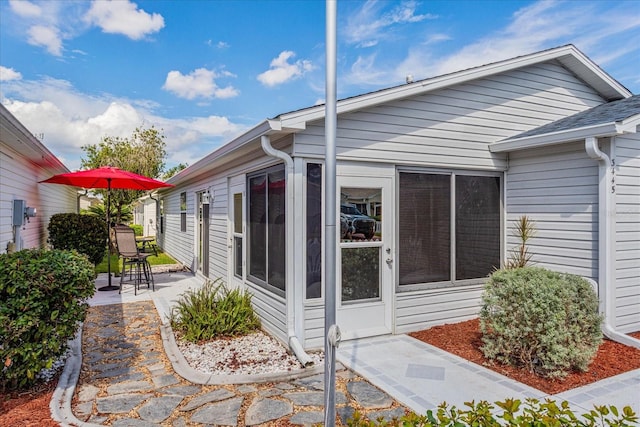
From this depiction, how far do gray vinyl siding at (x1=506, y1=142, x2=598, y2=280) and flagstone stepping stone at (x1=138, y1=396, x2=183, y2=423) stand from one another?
15.9 feet

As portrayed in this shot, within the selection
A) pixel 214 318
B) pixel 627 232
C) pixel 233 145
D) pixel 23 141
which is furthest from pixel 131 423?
pixel 627 232

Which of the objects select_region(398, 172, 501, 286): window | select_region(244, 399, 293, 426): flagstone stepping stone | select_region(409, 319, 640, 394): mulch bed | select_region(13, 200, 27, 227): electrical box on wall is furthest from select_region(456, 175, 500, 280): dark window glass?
select_region(13, 200, 27, 227): electrical box on wall

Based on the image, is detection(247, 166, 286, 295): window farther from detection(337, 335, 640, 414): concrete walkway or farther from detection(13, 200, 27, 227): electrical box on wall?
detection(13, 200, 27, 227): electrical box on wall

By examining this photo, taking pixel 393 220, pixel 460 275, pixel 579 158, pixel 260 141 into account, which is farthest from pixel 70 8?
pixel 579 158

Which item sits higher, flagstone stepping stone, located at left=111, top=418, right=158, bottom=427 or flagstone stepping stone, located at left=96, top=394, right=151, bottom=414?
Answer: flagstone stepping stone, located at left=111, top=418, right=158, bottom=427

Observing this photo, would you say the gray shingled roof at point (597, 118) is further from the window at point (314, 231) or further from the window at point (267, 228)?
the window at point (267, 228)

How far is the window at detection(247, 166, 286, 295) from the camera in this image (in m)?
4.82

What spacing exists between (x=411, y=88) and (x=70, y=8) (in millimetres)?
6447

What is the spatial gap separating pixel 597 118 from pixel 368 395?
→ 14.8 feet

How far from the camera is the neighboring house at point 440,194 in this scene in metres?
4.55

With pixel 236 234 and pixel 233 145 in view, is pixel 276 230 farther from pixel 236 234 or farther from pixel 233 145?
pixel 236 234

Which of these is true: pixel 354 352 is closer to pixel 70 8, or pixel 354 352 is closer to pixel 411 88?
pixel 411 88

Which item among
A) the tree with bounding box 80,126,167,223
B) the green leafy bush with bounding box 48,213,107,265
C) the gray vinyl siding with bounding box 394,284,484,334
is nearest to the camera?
the gray vinyl siding with bounding box 394,284,484,334

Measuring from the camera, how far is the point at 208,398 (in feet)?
10.9
